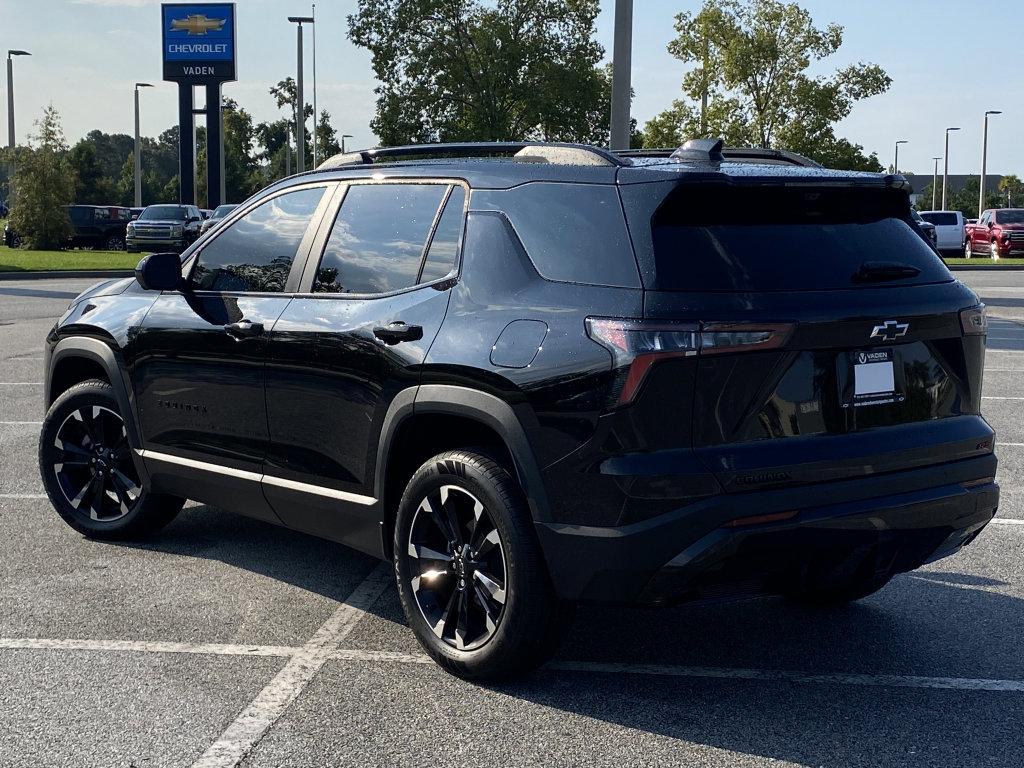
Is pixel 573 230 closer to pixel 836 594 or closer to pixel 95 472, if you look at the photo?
pixel 836 594

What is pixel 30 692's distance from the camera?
167 inches

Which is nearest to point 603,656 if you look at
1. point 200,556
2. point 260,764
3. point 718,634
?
point 718,634

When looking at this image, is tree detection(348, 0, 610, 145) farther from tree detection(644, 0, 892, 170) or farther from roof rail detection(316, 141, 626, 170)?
roof rail detection(316, 141, 626, 170)

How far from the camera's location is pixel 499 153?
5137mm

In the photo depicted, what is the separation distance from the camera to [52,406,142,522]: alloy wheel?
20.3 feet

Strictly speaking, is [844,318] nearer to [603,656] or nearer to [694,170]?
[694,170]

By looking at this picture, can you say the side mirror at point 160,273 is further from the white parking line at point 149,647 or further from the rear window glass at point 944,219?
the rear window glass at point 944,219

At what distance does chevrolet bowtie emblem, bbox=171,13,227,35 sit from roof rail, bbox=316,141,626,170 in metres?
52.3

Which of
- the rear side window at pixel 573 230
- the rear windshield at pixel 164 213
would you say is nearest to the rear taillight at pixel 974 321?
the rear side window at pixel 573 230

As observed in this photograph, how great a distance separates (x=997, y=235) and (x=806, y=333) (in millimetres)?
43204

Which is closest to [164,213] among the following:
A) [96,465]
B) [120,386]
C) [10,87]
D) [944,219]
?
[10,87]

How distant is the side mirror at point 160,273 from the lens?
5562 millimetres

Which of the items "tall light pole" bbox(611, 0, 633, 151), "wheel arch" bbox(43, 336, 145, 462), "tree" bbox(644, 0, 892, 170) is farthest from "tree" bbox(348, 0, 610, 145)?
"wheel arch" bbox(43, 336, 145, 462)

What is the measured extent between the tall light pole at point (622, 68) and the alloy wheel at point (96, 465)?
29.6ft
